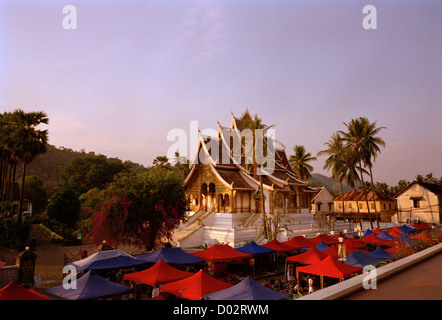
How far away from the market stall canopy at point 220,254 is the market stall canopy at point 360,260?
5383 mm

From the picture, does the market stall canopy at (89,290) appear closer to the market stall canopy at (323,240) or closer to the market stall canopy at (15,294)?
the market stall canopy at (15,294)

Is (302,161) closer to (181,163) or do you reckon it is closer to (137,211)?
(181,163)

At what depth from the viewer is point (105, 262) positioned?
14633 mm

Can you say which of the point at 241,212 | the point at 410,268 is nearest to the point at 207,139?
the point at 241,212

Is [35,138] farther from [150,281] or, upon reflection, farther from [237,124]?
[150,281]

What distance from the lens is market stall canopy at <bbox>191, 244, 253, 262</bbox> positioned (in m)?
16.6

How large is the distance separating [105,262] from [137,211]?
19.7 feet

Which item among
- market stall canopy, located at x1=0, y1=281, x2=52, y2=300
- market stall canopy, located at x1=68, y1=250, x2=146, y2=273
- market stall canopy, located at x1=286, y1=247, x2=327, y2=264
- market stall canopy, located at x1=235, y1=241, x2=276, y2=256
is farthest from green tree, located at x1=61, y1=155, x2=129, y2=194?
market stall canopy, located at x1=0, y1=281, x2=52, y2=300

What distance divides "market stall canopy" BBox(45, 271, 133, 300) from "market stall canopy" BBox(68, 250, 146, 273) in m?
3.42

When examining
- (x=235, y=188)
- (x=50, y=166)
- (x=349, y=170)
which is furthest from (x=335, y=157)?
(x=50, y=166)

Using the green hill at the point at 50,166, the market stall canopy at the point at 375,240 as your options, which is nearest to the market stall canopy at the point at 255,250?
the market stall canopy at the point at 375,240

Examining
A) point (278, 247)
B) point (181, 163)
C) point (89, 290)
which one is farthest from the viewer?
point (181, 163)
